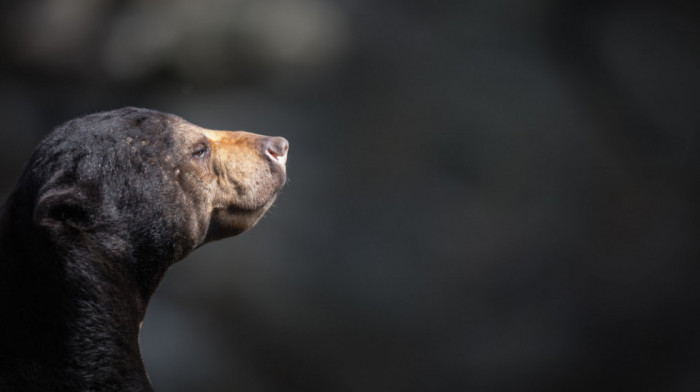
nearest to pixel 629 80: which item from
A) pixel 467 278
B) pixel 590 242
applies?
pixel 590 242

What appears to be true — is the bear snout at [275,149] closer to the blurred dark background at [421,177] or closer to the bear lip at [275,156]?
the bear lip at [275,156]

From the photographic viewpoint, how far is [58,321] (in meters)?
2.80

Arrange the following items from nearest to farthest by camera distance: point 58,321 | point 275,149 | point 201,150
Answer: point 58,321, point 201,150, point 275,149

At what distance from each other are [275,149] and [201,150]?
12.9 inches

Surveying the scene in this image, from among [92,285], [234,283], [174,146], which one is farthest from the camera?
[234,283]

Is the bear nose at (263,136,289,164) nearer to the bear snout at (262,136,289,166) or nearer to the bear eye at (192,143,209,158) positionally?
the bear snout at (262,136,289,166)

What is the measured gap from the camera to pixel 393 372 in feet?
22.3

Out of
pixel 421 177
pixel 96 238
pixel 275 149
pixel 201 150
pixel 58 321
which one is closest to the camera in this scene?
pixel 58 321

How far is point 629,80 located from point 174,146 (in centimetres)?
478

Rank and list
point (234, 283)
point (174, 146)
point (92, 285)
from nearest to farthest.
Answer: point (92, 285) → point (174, 146) → point (234, 283)

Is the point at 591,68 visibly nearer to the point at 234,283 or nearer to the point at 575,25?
the point at 575,25

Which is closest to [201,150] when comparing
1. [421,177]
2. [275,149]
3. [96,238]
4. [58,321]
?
[275,149]

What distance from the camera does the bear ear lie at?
279 centimetres

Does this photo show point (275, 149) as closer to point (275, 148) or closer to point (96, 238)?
point (275, 148)
